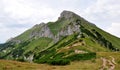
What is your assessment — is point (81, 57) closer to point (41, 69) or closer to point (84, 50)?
point (84, 50)

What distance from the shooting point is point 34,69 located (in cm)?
6856

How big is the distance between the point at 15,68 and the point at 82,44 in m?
121

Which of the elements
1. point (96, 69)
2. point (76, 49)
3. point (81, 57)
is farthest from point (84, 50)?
point (96, 69)

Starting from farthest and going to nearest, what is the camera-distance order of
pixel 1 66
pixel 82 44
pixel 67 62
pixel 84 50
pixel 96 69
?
1. pixel 82 44
2. pixel 84 50
3. pixel 67 62
4. pixel 96 69
5. pixel 1 66

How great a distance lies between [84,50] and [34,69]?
103420mm

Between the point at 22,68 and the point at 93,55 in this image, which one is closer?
the point at 22,68

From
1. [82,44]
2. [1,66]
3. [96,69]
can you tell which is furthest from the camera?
[82,44]

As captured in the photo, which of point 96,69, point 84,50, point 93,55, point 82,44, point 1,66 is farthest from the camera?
point 82,44

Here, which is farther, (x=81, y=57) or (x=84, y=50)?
(x=84, y=50)

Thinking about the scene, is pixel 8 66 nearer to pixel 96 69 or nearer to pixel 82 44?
pixel 96 69

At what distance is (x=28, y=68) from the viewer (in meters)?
71.3

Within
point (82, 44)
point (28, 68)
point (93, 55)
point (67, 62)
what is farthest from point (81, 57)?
point (28, 68)

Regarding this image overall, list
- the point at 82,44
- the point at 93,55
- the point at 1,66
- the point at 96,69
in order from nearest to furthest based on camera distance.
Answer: the point at 1,66 → the point at 96,69 → the point at 93,55 → the point at 82,44

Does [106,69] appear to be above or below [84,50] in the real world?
below
